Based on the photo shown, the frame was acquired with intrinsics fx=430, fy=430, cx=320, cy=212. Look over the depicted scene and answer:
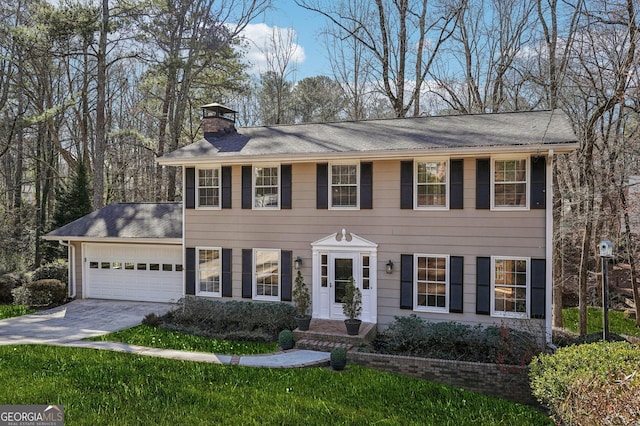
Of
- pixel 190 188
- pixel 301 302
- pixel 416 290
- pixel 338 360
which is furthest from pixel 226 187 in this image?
pixel 338 360

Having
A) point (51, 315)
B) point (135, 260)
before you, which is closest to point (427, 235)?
point (135, 260)

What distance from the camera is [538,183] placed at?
9766 millimetres

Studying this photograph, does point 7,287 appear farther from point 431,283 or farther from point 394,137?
point 431,283

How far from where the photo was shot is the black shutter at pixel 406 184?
10719 millimetres

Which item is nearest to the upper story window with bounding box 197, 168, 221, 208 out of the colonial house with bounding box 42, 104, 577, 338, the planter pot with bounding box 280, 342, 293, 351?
the colonial house with bounding box 42, 104, 577, 338

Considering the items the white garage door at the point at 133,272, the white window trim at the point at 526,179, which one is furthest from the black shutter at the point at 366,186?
the white garage door at the point at 133,272

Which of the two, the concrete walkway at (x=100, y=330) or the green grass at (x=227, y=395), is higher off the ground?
the green grass at (x=227, y=395)

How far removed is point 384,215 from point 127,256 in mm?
9082

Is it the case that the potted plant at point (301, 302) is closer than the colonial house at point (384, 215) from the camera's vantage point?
No

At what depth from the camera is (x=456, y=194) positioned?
1034 centimetres

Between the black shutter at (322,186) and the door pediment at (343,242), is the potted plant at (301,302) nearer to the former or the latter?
the door pediment at (343,242)

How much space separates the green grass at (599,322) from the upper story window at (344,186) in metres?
9.69

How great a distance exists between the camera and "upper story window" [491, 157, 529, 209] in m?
9.93

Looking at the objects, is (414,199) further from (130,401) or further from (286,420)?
(130,401)
